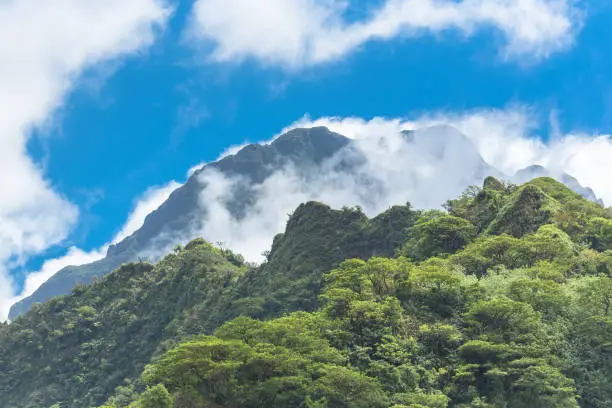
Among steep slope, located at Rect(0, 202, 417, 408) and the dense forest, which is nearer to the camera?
the dense forest

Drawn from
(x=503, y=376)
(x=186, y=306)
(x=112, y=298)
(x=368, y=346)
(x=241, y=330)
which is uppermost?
(x=112, y=298)

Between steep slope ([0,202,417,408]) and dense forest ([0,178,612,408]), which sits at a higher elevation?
steep slope ([0,202,417,408])

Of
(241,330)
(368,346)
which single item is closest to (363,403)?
(368,346)

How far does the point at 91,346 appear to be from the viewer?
3605 inches

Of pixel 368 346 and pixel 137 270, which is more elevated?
pixel 137 270

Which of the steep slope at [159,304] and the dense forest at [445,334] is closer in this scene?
the dense forest at [445,334]

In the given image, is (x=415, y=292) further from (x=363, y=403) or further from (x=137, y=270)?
(x=137, y=270)

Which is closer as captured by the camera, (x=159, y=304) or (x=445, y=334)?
(x=445, y=334)

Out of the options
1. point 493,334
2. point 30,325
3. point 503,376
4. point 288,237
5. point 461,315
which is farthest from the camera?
point 30,325

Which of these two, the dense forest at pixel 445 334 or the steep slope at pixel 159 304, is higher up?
the steep slope at pixel 159 304

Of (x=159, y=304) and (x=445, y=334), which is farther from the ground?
(x=159, y=304)

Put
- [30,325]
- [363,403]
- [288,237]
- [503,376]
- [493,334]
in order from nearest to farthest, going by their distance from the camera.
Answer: [363,403] → [503,376] → [493,334] → [288,237] → [30,325]

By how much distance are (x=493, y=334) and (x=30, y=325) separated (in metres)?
92.0

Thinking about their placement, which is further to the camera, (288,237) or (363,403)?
(288,237)
